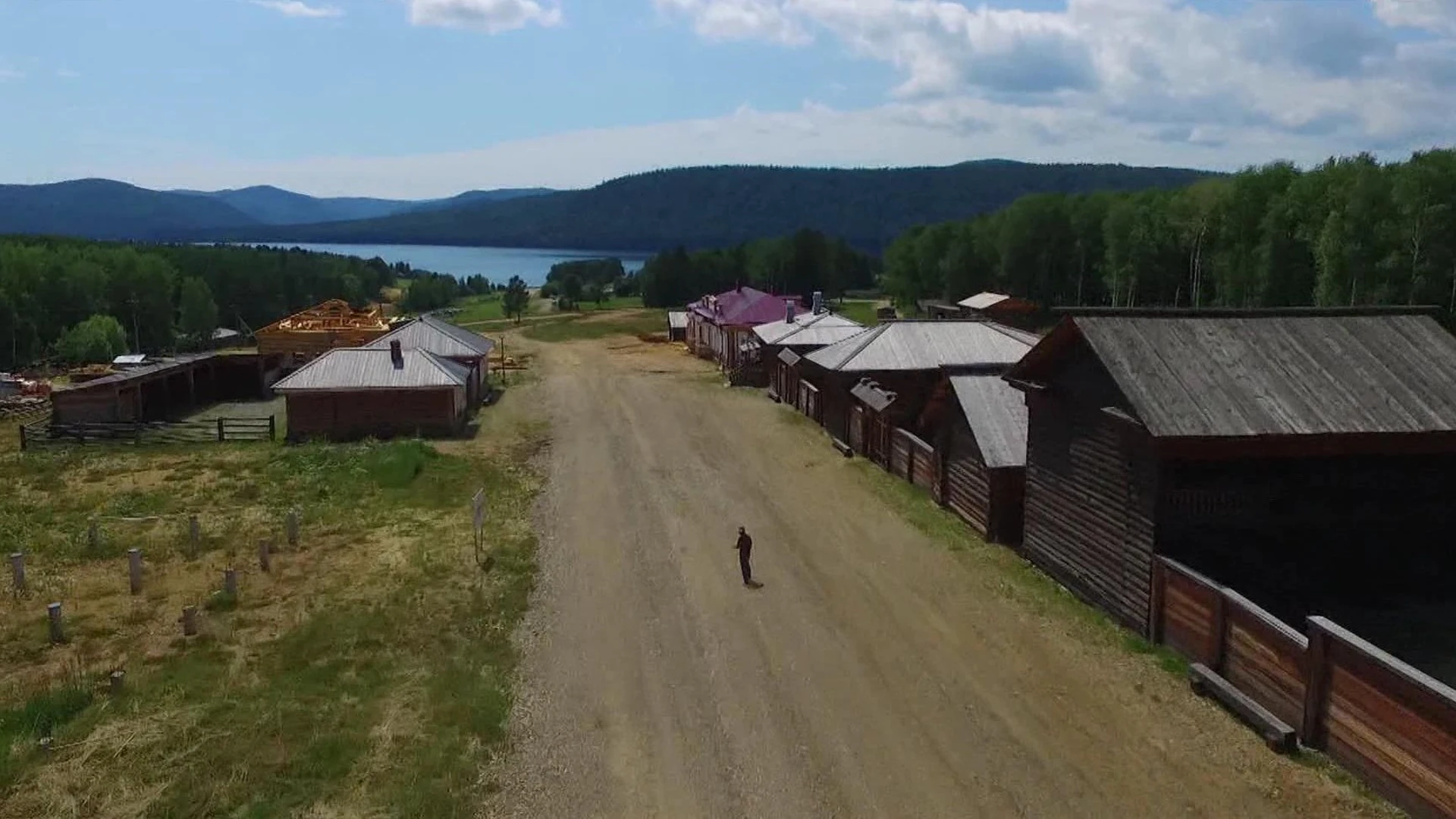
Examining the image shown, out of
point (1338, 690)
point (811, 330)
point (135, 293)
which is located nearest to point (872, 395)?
point (811, 330)

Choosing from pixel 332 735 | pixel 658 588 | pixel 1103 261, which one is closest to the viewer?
pixel 332 735

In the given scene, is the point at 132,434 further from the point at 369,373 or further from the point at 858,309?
the point at 858,309

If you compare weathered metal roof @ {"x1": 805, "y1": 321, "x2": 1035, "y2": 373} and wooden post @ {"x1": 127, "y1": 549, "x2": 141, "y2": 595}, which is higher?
weathered metal roof @ {"x1": 805, "y1": 321, "x2": 1035, "y2": 373}

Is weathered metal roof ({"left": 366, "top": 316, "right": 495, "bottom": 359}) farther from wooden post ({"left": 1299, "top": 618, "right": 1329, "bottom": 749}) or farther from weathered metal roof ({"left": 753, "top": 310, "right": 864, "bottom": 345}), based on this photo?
wooden post ({"left": 1299, "top": 618, "right": 1329, "bottom": 749})

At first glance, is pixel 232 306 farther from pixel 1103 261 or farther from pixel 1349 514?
pixel 1349 514

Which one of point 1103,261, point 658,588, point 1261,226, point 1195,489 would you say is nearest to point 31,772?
point 658,588

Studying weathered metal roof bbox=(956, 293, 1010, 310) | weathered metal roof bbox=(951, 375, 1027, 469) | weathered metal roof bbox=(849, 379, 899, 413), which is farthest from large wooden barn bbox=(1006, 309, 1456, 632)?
weathered metal roof bbox=(956, 293, 1010, 310)
